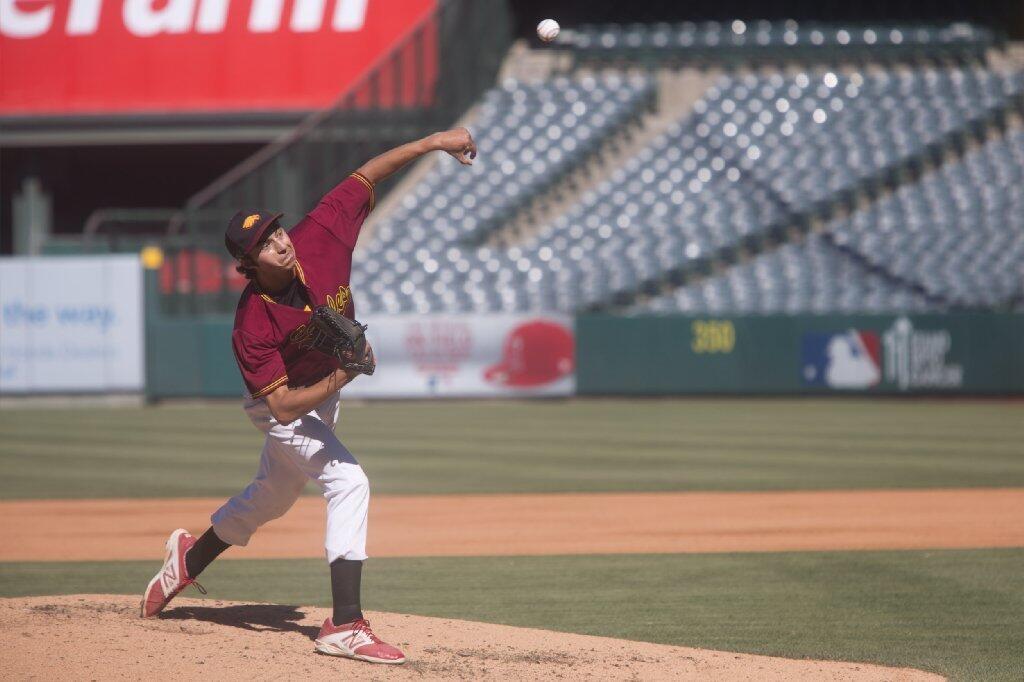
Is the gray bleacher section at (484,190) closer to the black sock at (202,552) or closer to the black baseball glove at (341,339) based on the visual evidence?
the black sock at (202,552)

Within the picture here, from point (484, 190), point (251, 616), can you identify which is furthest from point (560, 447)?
point (484, 190)

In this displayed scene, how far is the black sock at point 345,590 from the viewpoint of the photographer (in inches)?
202

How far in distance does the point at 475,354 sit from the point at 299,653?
1476 centimetres

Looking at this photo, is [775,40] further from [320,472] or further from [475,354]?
[320,472]

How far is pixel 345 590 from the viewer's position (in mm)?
5141

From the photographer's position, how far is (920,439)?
14.3 meters

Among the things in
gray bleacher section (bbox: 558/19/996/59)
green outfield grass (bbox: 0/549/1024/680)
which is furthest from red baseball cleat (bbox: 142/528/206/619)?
gray bleacher section (bbox: 558/19/996/59)

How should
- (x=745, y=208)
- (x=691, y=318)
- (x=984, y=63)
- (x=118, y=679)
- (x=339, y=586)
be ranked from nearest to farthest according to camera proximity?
(x=118, y=679) < (x=339, y=586) < (x=691, y=318) < (x=745, y=208) < (x=984, y=63)

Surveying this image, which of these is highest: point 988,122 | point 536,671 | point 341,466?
point 988,122

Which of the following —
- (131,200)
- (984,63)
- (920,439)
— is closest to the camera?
(920,439)

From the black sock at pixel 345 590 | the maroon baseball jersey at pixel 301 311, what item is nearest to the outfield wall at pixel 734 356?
the maroon baseball jersey at pixel 301 311

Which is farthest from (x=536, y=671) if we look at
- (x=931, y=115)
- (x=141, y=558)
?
(x=931, y=115)

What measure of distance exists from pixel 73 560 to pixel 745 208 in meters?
17.3

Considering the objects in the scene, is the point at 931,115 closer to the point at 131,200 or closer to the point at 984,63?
the point at 984,63
